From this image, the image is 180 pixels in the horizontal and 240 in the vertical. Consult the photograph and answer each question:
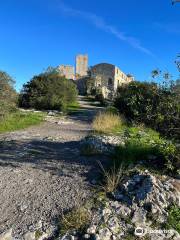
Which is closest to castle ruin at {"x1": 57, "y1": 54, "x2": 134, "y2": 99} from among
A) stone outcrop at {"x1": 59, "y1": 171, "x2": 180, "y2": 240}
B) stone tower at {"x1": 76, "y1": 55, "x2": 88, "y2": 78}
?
stone tower at {"x1": 76, "y1": 55, "x2": 88, "y2": 78}

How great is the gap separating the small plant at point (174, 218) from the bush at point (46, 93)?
67.2 ft

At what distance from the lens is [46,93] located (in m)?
25.6

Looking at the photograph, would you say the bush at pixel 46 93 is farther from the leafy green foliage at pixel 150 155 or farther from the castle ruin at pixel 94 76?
the castle ruin at pixel 94 76

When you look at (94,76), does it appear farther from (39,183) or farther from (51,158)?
(39,183)

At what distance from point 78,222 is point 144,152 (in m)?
3.36

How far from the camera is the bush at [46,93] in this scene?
25297 mm

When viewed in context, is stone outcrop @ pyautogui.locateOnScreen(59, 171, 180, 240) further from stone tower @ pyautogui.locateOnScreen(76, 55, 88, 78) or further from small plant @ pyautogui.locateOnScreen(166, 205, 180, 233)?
stone tower @ pyautogui.locateOnScreen(76, 55, 88, 78)

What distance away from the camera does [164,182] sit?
570 centimetres

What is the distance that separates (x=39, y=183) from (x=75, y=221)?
1.84 meters

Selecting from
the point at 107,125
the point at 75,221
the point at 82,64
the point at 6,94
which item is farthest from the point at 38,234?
the point at 82,64

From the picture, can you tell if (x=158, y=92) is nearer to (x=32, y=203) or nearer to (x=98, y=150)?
(x=98, y=150)

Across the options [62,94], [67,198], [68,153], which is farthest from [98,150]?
[62,94]

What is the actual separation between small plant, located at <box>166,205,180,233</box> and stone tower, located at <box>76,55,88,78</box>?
214 feet

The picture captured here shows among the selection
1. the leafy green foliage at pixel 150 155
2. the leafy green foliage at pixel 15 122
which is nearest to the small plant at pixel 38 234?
the leafy green foliage at pixel 150 155
